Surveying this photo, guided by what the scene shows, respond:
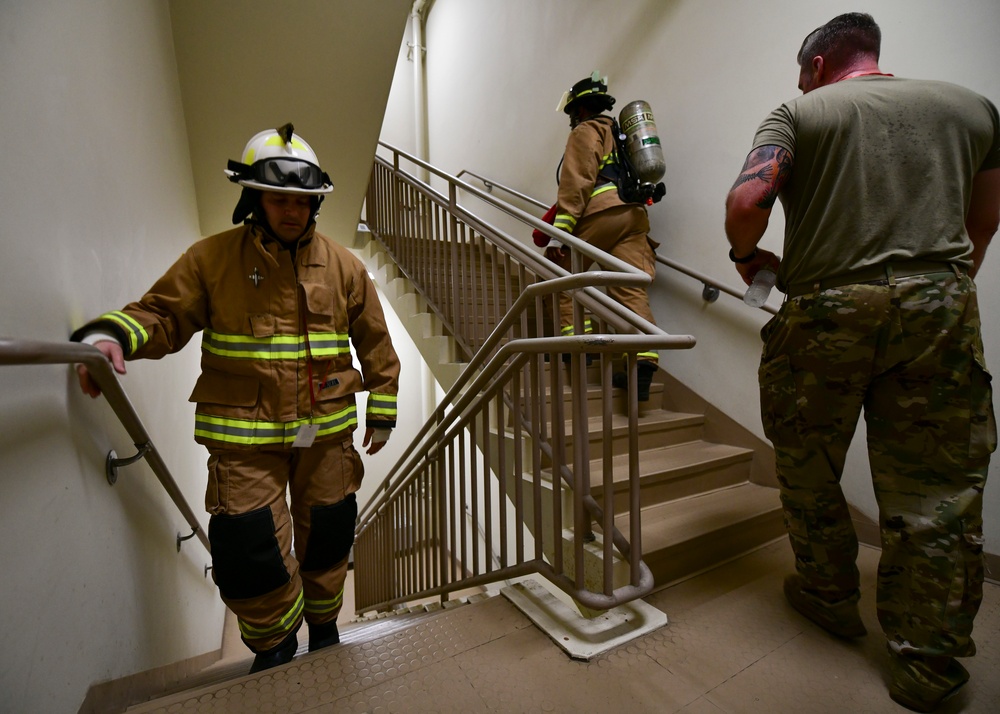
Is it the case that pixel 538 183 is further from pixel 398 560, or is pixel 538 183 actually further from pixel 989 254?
pixel 398 560

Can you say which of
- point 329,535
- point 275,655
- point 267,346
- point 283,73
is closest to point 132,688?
point 275,655

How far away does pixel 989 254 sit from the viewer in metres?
1.67

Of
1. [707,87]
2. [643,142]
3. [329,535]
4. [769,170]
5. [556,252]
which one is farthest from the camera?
[707,87]

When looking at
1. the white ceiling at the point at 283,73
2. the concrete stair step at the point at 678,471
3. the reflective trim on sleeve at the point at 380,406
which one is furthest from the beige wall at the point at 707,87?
the reflective trim on sleeve at the point at 380,406

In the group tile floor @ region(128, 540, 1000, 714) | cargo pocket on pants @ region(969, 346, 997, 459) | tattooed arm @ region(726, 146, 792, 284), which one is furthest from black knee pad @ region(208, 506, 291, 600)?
cargo pocket on pants @ region(969, 346, 997, 459)

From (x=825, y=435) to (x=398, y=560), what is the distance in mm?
2009

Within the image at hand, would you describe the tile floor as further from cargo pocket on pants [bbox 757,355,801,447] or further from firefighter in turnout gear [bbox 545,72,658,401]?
firefighter in turnout gear [bbox 545,72,658,401]

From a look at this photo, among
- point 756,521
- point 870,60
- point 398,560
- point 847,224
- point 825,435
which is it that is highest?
point 870,60

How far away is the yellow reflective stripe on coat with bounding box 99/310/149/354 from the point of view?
3.45 ft

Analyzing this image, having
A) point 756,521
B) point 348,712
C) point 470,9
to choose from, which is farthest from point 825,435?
point 470,9

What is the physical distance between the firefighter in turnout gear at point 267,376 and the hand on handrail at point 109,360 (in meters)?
0.14

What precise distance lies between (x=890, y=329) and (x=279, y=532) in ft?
6.03

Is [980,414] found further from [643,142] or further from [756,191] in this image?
[643,142]

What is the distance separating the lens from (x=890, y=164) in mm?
1138
